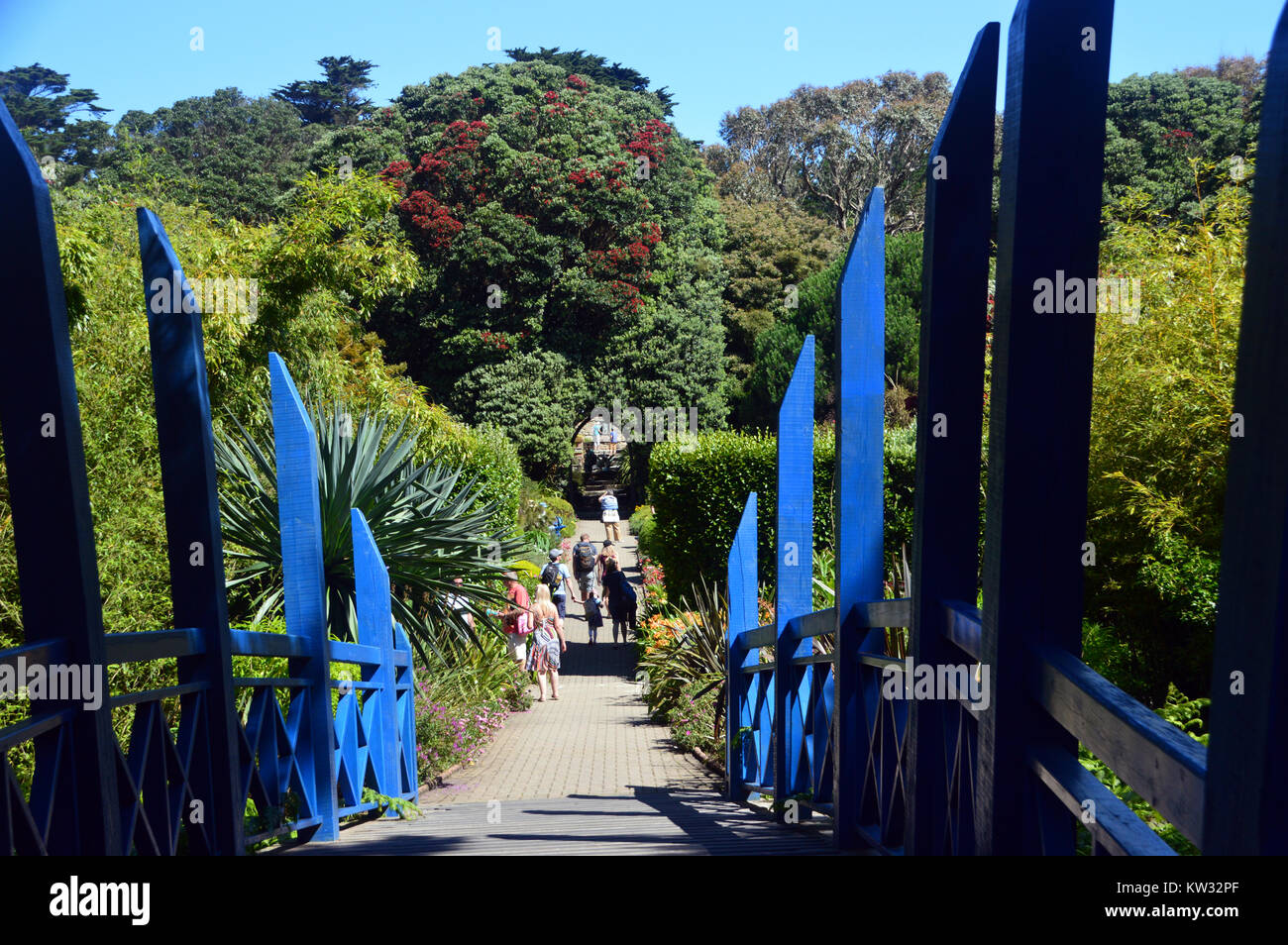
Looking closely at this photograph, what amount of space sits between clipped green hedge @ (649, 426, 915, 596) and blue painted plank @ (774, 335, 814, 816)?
330 inches

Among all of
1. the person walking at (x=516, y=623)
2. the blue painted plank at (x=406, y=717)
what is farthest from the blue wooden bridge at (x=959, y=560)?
the person walking at (x=516, y=623)

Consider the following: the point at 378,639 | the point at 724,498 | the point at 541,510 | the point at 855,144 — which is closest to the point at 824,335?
the point at 541,510

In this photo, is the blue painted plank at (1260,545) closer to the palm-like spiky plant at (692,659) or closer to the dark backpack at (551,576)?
the palm-like spiky plant at (692,659)

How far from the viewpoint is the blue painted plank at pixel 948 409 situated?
3.13m

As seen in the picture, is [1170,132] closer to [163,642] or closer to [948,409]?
[948,409]

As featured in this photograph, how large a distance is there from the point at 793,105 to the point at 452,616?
4371 cm

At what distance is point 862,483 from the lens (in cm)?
465

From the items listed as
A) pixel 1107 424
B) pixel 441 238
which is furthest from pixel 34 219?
pixel 441 238

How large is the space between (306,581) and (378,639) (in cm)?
146

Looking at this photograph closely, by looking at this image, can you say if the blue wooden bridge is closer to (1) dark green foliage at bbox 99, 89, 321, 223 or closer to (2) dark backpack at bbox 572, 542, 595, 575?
(2) dark backpack at bbox 572, 542, 595, 575

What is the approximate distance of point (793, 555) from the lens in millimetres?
6137

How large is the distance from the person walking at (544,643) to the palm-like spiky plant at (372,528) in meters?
3.15

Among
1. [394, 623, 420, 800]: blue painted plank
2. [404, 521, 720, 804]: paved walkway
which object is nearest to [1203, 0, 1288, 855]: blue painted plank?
[394, 623, 420, 800]: blue painted plank
